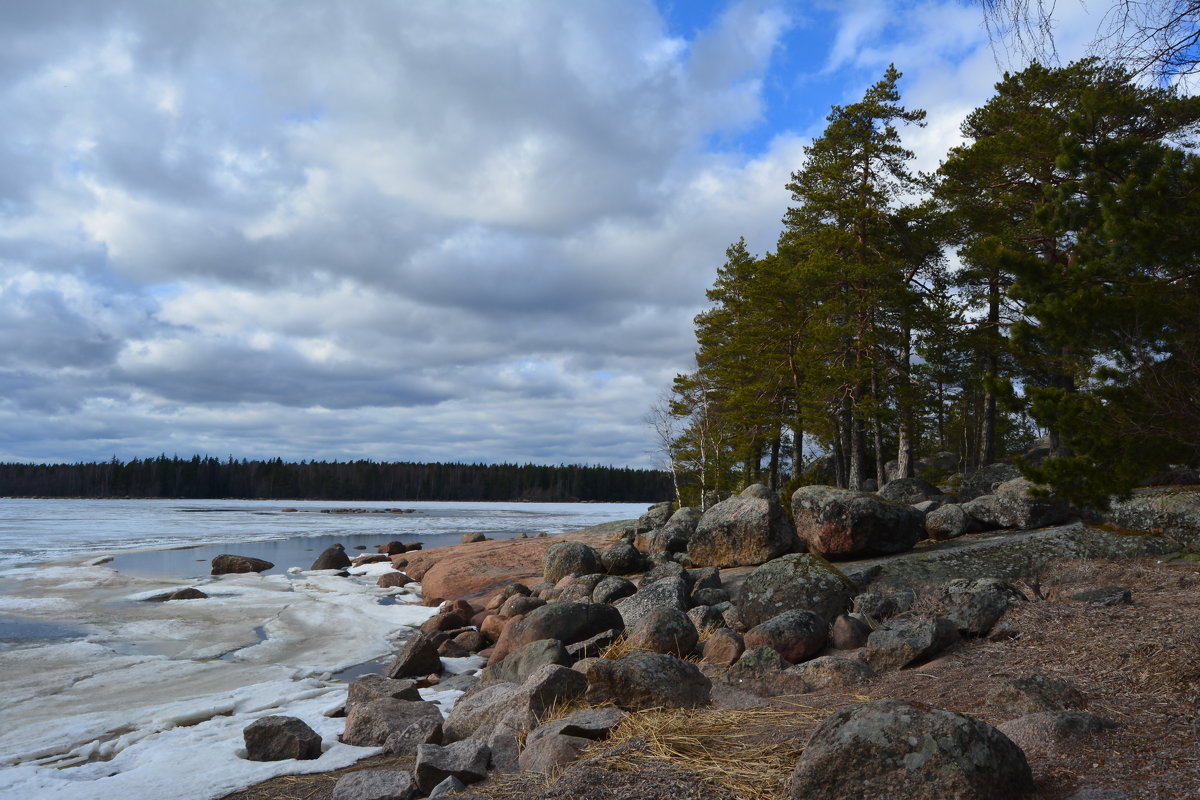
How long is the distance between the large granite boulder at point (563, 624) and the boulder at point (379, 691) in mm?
2014

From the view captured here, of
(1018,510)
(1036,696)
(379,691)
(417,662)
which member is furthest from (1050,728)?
(1018,510)

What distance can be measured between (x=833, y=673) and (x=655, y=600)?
14.5 feet

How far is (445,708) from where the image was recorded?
891cm

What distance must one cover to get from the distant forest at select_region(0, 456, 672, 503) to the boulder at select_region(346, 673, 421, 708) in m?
126

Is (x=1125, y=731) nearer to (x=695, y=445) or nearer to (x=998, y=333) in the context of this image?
(x=998, y=333)

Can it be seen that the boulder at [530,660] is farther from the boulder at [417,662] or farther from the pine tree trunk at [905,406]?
the pine tree trunk at [905,406]

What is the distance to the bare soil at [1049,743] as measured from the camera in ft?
13.6

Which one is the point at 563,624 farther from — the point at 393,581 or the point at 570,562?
the point at 393,581

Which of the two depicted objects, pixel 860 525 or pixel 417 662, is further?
pixel 860 525

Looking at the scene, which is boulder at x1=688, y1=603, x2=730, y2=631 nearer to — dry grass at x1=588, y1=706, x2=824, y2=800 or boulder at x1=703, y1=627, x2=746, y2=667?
boulder at x1=703, y1=627, x2=746, y2=667

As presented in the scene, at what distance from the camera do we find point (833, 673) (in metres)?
7.23

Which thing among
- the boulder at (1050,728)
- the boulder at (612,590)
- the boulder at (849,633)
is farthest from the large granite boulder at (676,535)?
the boulder at (1050,728)

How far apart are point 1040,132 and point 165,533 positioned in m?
40.9

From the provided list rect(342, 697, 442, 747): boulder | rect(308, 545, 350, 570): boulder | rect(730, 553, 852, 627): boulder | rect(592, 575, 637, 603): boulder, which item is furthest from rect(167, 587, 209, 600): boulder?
rect(730, 553, 852, 627): boulder
